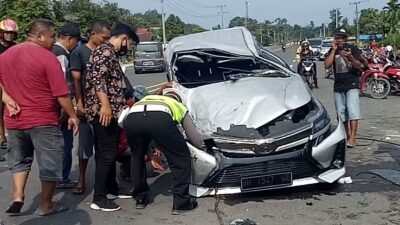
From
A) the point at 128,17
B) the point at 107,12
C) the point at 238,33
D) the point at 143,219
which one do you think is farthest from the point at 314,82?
the point at 128,17

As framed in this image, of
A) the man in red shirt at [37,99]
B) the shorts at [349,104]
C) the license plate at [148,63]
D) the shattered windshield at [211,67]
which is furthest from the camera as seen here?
the license plate at [148,63]

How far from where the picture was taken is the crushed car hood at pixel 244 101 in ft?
20.3

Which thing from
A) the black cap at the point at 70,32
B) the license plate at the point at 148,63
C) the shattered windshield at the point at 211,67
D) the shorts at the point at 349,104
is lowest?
the license plate at the point at 148,63

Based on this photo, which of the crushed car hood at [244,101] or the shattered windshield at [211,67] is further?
the shattered windshield at [211,67]

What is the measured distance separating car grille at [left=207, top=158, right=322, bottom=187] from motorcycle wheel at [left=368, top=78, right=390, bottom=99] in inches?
400

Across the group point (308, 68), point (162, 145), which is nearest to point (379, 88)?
point (308, 68)

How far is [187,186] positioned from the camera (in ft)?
18.6

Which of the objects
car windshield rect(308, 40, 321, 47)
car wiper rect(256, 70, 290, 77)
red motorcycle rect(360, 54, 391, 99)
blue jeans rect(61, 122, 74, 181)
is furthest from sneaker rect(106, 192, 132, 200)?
car windshield rect(308, 40, 321, 47)

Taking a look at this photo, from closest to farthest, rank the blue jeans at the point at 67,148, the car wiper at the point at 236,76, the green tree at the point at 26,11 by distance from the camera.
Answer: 1. the blue jeans at the point at 67,148
2. the car wiper at the point at 236,76
3. the green tree at the point at 26,11

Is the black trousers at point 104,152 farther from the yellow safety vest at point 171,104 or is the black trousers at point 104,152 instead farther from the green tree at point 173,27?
the green tree at point 173,27

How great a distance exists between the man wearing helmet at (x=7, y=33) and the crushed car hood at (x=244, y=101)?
8.50ft

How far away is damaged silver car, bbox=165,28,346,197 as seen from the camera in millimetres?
5832

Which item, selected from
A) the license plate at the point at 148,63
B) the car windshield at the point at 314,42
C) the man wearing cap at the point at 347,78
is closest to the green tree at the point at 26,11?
the license plate at the point at 148,63

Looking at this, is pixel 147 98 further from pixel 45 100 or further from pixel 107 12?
pixel 107 12
